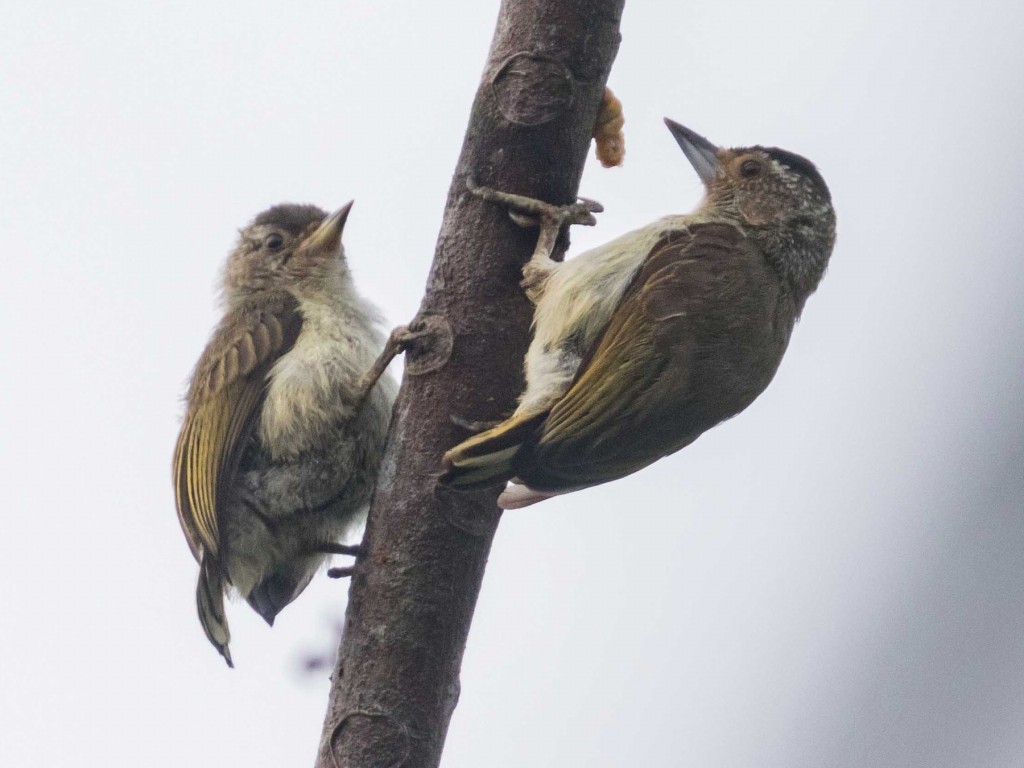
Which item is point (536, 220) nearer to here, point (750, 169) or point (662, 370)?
point (662, 370)

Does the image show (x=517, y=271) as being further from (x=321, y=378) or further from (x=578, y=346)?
(x=321, y=378)

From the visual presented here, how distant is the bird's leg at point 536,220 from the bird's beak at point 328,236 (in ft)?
5.59

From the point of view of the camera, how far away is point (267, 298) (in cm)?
458

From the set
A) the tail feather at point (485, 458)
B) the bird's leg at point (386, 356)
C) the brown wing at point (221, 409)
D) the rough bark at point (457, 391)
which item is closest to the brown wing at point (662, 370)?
the tail feather at point (485, 458)

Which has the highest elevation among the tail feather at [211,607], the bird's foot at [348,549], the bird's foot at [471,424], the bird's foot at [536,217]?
the bird's foot at [536,217]

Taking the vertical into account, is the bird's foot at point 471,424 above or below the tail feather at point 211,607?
above

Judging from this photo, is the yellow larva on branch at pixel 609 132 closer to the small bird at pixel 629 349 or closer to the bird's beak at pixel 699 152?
the small bird at pixel 629 349

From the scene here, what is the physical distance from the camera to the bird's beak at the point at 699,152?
4500 mm

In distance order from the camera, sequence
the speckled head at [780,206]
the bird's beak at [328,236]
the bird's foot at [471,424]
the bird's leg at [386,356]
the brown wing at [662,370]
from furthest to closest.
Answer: the bird's beak at [328,236]
the speckled head at [780,206]
the brown wing at [662,370]
the bird's leg at [386,356]
the bird's foot at [471,424]

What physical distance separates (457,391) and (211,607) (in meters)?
1.33

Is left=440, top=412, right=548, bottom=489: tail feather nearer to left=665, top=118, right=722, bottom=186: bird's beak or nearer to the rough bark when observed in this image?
the rough bark

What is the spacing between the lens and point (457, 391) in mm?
3074

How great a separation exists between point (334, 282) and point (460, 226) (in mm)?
1571

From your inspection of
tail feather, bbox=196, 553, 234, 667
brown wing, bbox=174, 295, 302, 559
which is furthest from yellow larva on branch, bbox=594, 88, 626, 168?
tail feather, bbox=196, 553, 234, 667
